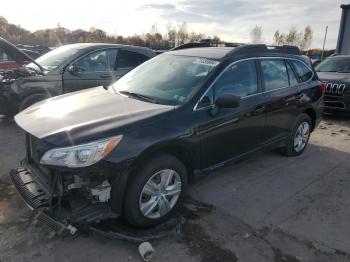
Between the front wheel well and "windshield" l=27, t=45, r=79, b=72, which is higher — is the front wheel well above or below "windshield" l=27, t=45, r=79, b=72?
below

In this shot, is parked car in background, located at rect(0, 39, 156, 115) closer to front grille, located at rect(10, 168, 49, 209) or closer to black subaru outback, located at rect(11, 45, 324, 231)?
black subaru outback, located at rect(11, 45, 324, 231)

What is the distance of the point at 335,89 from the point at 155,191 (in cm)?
677

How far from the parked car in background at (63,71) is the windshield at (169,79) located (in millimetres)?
2833

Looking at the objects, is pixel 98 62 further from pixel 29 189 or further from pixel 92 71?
pixel 29 189

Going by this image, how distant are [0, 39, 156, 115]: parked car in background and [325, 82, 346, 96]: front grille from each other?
4.71 m

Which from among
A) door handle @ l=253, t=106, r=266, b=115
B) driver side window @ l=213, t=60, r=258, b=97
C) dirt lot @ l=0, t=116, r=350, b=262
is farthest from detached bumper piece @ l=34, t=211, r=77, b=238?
door handle @ l=253, t=106, r=266, b=115

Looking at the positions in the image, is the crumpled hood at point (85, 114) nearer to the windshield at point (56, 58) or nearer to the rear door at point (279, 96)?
the rear door at point (279, 96)

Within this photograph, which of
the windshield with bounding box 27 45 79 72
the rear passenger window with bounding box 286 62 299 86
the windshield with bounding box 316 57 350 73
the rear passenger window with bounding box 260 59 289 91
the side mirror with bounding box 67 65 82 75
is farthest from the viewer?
the windshield with bounding box 316 57 350 73

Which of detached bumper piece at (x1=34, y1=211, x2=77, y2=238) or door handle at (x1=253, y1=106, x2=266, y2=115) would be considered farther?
door handle at (x1=253, y1=106, x2=266, y2=115)

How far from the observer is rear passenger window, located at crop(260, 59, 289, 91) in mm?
4750

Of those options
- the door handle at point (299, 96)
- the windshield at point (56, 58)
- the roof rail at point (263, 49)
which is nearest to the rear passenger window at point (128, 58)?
the windshield at point (56, 58)

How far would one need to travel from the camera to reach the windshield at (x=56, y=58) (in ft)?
23.8

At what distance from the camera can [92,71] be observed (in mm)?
7469

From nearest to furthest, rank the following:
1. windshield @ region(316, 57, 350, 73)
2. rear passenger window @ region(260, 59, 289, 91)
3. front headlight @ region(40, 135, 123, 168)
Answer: front headlight @ region(40, 135, 123, 168), rear passenger window @ region(260, 59, 289, 91), windshield @ region(316, 57, 350, 73)
